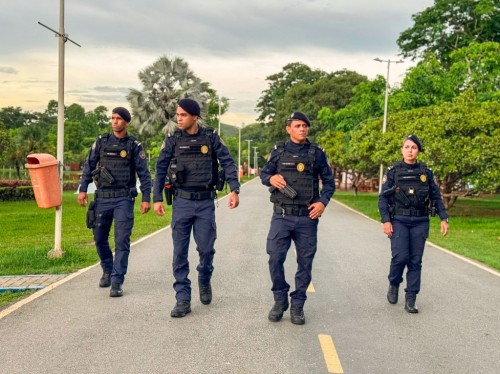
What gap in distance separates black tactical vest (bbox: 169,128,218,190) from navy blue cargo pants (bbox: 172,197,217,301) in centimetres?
19

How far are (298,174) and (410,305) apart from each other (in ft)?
6.58

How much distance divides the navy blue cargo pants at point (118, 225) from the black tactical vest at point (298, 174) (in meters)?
2.04

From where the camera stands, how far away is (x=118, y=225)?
6629mm

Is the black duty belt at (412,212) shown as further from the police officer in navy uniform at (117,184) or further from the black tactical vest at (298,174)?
the police officer in navy uniform at (117,184)

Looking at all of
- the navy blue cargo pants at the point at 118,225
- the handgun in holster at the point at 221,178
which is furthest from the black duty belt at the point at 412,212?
the navy blue cargo pants at the point at 118,225

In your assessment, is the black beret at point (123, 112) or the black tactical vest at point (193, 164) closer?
the black tactical vest at point (193, 164)

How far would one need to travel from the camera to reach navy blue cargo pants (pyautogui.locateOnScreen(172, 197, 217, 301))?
5852 mm

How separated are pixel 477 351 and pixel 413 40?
45755 mm

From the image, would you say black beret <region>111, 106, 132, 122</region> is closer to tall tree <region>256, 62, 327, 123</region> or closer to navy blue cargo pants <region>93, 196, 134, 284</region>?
navy blue cargo pants <region>93, 196, 134, 284</region>

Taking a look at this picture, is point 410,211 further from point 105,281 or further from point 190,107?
point 105,281

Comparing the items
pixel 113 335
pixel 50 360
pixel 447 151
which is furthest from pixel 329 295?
pixel 447 151

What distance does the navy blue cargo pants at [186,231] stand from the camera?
19.2ft

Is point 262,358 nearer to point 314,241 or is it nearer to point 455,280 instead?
point 314,241

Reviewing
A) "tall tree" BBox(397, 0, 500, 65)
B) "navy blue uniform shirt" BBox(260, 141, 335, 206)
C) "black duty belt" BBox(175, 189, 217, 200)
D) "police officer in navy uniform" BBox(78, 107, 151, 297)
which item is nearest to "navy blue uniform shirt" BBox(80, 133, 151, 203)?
"police officer in navy uniform" BBox(78, 107, 151, 297)
